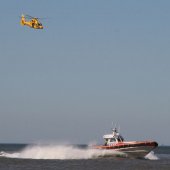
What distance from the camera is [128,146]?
7025 cm

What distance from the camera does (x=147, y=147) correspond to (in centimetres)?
7038

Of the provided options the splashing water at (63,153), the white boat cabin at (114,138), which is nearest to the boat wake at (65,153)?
the splashing water at (63,153)

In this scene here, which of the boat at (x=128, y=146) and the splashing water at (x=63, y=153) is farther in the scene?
the splashing water at (x=63, y=153)

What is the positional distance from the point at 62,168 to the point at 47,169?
1816 millimetres

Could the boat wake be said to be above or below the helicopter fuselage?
below

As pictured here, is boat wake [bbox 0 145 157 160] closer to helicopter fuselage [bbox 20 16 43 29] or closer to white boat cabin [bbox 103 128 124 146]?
white boat cabin [bbox 103 128 124 146]

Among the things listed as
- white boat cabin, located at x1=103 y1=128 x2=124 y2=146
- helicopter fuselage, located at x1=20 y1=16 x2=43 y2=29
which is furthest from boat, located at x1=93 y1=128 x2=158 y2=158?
helicopter fuselage, located at x1=20 y1=16 x2=43 y2=29

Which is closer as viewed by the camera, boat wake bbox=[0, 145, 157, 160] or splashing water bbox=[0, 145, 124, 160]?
boat wake bbox=[0, 145, 157, 160]

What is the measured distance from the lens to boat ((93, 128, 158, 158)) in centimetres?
7012

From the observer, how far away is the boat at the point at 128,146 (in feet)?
230

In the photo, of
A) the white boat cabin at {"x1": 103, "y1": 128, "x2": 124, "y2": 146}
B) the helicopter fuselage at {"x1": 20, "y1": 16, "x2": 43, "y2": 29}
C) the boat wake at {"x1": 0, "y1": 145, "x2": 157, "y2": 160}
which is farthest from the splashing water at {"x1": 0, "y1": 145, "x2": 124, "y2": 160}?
the helicopter fuselage at {"x1": 20, "y1": 16, "x2": 43, "y2": 29}

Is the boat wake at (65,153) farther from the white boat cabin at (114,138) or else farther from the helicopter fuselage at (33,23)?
the helicopter fuselage at (33,23)

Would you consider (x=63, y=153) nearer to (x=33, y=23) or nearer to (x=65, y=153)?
(x=65, y=153)

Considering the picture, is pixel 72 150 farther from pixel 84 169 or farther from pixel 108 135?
pixel 84 169
